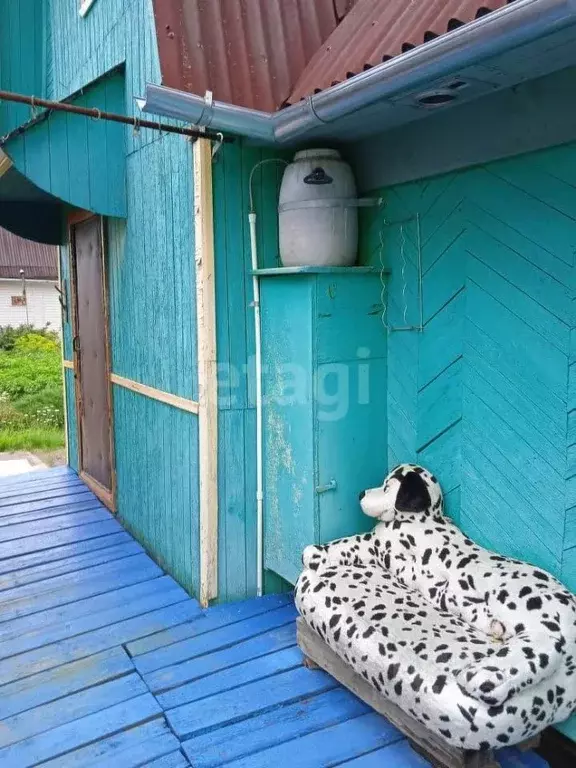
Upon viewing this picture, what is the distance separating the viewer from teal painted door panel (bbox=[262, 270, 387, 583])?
9.99 feet

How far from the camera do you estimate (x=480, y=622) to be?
7.89 feet

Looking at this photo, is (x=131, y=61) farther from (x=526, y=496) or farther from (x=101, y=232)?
(x=526, y=496)

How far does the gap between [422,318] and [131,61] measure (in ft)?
8.10

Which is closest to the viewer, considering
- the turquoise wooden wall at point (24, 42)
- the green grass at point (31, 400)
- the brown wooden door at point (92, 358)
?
the brown wooden door at point (92, 358)

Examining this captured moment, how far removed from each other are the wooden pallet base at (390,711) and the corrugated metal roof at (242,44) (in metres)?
2.45

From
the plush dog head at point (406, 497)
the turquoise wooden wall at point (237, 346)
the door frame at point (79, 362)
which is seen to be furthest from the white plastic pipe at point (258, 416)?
the door frame at point (79, 362)

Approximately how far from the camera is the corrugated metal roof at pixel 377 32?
1953 millimetres

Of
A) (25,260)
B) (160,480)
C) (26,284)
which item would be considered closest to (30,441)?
(160,480)

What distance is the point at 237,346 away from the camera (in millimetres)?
3359

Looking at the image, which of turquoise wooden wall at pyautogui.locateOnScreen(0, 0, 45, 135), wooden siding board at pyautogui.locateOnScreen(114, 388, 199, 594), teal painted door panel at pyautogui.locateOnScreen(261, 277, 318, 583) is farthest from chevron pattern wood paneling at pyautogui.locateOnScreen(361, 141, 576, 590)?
turquoise wooden wall at pyautogui.locateOnScreen(0, 0, 45, 135)

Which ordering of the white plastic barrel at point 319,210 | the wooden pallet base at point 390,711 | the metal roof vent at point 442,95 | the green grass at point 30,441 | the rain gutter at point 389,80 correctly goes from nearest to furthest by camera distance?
1. the rain gutter at point 389,80
2. the wooden pallet base at point 390,711
3. the metal roof vent at point 442,95
4. the white plastic barrel at point 319,210
5. the green grass at point 30,441

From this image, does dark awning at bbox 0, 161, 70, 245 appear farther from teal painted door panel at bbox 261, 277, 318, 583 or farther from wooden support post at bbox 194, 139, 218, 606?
teal painted door panel at bbox 261, 277, 318, 583

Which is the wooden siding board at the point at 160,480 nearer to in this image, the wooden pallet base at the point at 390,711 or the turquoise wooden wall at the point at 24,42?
the wooden pallet base at the point at 390,711

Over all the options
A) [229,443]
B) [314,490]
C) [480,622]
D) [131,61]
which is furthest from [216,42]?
[480,622]
